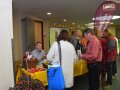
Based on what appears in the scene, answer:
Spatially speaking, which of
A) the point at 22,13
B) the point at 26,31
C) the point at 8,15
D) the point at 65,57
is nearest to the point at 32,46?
the point at 26,31

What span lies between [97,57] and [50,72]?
0.85m

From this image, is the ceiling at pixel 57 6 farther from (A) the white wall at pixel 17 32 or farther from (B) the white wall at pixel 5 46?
(B) the white wall at pixel 5 46

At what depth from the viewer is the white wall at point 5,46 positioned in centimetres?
263

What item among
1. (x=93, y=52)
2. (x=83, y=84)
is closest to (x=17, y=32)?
(x=83, y=84)

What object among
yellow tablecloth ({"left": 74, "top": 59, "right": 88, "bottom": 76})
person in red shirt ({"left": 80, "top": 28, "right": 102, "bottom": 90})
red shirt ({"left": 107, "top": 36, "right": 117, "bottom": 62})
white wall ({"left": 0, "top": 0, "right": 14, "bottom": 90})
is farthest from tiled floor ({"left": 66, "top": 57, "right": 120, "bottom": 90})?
white wall ({"left": 0, "top": 0, "right": 14, "bottom": 90})

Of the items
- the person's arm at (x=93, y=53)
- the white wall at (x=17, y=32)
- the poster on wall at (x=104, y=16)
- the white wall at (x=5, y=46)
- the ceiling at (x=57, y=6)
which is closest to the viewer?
the white wall at (x=5, y=46)

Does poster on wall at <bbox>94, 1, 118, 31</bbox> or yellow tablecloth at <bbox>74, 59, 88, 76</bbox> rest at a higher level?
poster on wall at <bbox>94, 1, 118, 31</bbox>

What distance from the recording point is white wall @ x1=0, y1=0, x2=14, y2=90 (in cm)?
263

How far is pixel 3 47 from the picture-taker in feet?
8.65

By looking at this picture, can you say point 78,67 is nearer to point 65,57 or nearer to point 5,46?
point 65,57

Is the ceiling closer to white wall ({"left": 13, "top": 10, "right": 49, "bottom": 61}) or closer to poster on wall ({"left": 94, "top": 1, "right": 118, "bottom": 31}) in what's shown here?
white wall ({"left": 13, "top": 10, "right": 49, "bottom": 61})

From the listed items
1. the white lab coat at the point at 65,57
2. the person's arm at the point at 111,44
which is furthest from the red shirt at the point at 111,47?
the white lab coat at the point at 65,57

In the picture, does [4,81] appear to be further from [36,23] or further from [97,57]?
[36,23]

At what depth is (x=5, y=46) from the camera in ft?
8.73
